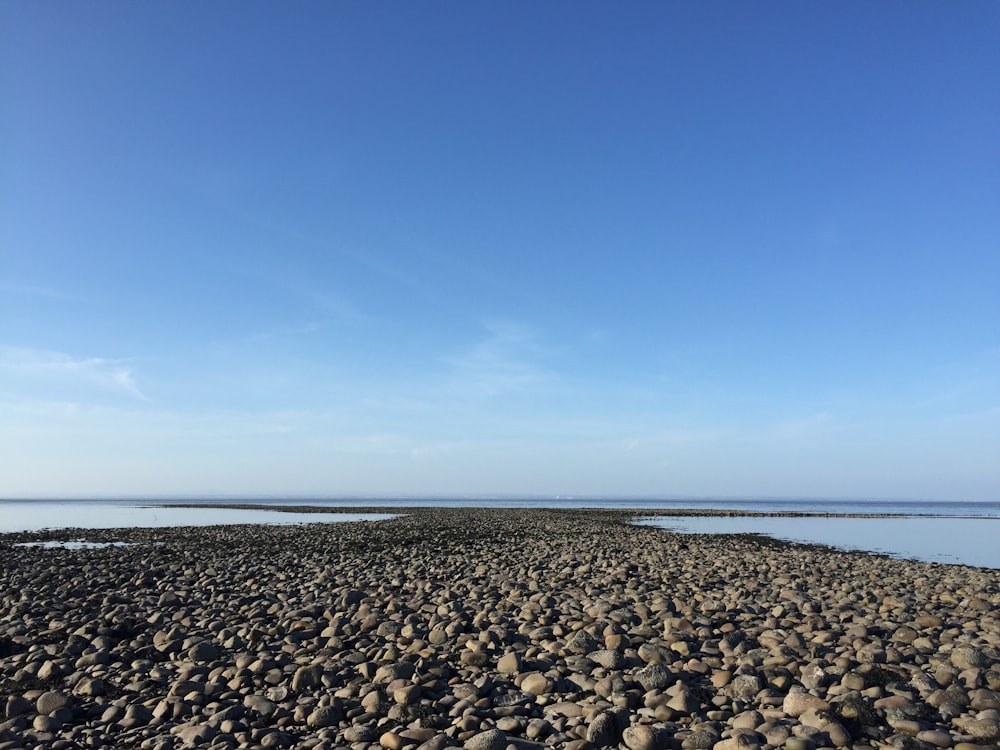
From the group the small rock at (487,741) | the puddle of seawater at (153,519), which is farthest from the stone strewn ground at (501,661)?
the puddle of seawater at (153,519)

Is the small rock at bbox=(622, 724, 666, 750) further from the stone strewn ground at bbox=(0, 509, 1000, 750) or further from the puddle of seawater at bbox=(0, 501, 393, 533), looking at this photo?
the puddle of seawater at bbox=(0, 501, 393, 533)

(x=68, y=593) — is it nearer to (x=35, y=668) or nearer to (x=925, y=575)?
(x=35, y=668)

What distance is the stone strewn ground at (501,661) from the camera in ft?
20.2

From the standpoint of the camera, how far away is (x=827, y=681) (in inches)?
284

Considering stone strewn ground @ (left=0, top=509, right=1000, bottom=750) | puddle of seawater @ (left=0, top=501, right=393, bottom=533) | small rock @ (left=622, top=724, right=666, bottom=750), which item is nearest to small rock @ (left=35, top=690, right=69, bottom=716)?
stone strewn ground @ (left=0, top=509, right=1000, bottom=750)

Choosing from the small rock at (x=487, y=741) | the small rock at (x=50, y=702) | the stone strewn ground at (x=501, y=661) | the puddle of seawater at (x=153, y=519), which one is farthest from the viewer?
the puddle of seawater at (x=153, y=519)

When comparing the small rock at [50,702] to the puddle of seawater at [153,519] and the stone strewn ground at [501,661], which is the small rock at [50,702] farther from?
the puddle of seawater at [153,519]

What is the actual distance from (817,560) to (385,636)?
52.9ft

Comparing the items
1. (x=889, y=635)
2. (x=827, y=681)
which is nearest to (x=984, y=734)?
(x=827, y=681)

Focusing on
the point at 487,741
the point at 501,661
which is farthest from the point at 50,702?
the point at 501,661

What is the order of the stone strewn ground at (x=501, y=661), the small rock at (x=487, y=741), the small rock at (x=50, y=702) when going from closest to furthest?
the small rock at (x=487, y=741) < the stone strewn ground at (x=501, y=661) < the small rock at (x=50, y=702)

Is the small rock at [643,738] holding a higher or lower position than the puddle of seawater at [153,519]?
higher

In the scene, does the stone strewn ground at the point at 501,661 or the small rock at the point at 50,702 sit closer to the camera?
the stone strewn ground at the point at 501,661

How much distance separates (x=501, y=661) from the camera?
8.07m
